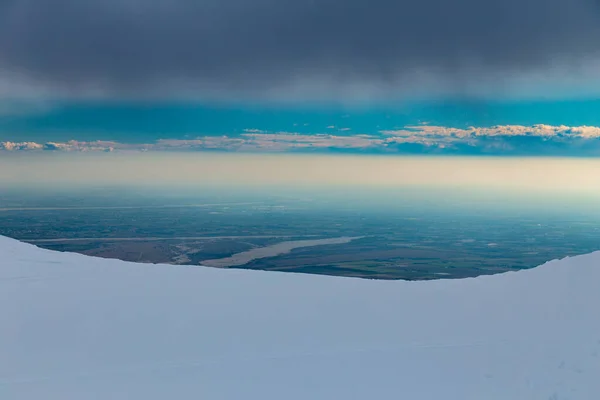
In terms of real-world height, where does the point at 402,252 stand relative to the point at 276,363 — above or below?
below

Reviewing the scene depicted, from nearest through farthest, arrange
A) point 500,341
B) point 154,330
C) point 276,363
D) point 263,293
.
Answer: point 276,363 → point 500,341 → point 154,330 → point 263,293

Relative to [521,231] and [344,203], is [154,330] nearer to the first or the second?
[521,231]

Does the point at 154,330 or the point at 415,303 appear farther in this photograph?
the point at 415,303

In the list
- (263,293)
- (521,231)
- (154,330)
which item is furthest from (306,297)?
(521,231)

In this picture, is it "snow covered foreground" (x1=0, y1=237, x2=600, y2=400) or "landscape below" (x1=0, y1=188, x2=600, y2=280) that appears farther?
"landscape below" (x1=0, y1=188, x2=600, y2=280)

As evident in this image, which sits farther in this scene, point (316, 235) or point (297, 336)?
point (316, 235)

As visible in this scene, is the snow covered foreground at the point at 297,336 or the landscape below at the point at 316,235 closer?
the snow covered foreground at the point at 297,336

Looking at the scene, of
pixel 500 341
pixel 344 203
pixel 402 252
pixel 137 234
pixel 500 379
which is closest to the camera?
pixel 500 379

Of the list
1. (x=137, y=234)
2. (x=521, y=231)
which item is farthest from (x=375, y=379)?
(x=521, y=231)
